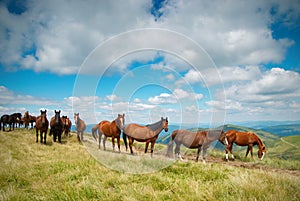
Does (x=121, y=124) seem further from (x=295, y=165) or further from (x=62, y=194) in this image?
(x=295, y=165)

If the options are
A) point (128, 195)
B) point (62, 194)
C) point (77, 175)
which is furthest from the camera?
point (77, 175)

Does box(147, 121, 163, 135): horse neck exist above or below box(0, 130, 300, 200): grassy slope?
above

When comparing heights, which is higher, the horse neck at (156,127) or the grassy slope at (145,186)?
the horse neck at (156,127)

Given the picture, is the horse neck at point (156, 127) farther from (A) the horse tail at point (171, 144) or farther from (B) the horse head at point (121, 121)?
(B) the horse head at point (121, 121)

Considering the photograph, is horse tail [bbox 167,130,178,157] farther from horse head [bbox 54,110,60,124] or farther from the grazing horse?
horse head [bbox 54,110,60,124]

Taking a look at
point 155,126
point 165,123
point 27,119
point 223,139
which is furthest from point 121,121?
point 27,119

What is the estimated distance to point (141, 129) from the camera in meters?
12.4

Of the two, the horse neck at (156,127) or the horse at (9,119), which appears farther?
the horse at (9,119)

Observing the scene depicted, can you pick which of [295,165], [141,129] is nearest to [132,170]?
[141,129]

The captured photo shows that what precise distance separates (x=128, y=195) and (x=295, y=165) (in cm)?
1182

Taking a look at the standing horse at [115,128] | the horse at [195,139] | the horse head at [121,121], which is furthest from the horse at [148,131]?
the horse at [195,139]

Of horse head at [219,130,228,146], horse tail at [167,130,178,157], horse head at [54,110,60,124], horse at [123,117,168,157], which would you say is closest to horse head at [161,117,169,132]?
horse at [123,117,168,157]

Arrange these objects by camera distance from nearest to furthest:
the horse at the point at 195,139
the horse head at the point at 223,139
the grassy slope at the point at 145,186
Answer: the grassy slope at the point at 145,186 < the horse at the point at 195,139 < the horse head at the point at 223,139

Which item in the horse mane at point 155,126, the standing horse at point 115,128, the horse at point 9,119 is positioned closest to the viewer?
the horse mane at point 155,126
